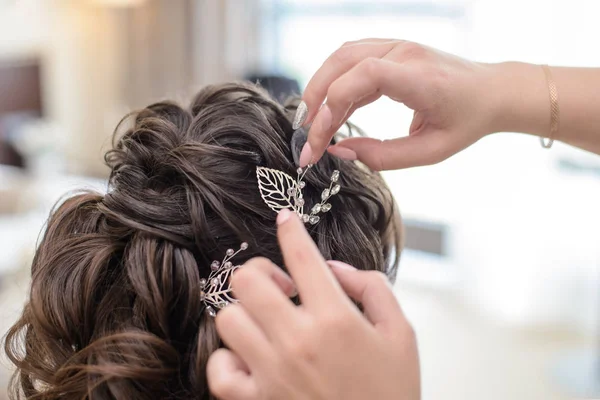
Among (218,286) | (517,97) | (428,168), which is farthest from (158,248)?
(428,168)

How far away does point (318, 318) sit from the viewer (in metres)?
0.50

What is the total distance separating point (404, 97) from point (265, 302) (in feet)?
1.17

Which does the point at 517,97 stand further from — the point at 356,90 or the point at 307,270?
the point at 307,270

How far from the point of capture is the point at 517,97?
833mm

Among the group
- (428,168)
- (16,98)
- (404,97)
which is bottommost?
(428,168)

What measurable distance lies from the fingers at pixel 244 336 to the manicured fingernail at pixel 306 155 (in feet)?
0.87

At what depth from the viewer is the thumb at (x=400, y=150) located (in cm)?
81

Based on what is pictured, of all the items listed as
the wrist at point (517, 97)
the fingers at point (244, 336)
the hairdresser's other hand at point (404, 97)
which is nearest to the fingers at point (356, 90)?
the hairdresser's other hand at point (404, 97)

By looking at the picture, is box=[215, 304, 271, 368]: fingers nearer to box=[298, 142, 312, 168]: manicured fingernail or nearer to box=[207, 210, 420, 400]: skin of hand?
box=[207, 210, 420, 400]: skin of hand

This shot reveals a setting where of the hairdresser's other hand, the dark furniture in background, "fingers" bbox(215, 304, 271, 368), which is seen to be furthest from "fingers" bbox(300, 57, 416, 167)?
the dark furniture in background

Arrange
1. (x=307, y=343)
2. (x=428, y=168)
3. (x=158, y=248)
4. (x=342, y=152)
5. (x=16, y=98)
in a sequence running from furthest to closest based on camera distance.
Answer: (x=16, y=98) → (x=428, y=168) → (x=342, y=152) → (x=158, y=248) → (x=307, y=343)

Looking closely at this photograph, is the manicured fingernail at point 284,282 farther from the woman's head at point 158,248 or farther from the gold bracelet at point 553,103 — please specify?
the gold bracelet at point 553,103

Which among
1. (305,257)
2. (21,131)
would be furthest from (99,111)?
(305,257)

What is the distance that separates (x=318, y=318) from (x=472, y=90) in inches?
17.4
